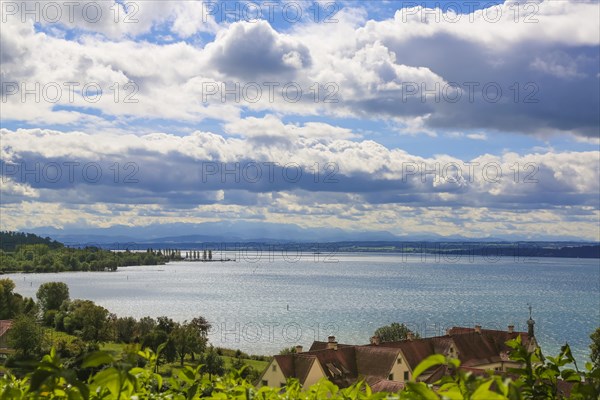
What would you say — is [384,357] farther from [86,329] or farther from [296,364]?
[86,329]

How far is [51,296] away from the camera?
363 feet

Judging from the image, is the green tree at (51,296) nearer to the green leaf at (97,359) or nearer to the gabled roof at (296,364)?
the gabled roof at (296,364)

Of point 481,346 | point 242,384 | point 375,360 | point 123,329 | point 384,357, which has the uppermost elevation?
point 242,384

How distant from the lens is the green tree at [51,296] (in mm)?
110250

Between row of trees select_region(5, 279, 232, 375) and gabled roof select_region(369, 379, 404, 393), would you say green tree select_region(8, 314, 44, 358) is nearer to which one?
row of trees select_region(5, 279, 232, 375)

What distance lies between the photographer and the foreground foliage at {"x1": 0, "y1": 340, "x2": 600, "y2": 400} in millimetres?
2799

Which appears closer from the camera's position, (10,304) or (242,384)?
(242,384)

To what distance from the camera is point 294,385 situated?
174 inches

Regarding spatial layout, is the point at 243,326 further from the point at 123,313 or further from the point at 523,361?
the point at 523,361

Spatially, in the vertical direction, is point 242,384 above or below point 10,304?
above

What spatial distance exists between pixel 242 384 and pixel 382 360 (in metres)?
40.8

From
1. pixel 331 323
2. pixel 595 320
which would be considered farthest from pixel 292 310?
pixel 595 320

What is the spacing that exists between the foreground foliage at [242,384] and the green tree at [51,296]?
112747 millimetres

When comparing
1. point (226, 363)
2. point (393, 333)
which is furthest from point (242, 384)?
point (226, 363)
